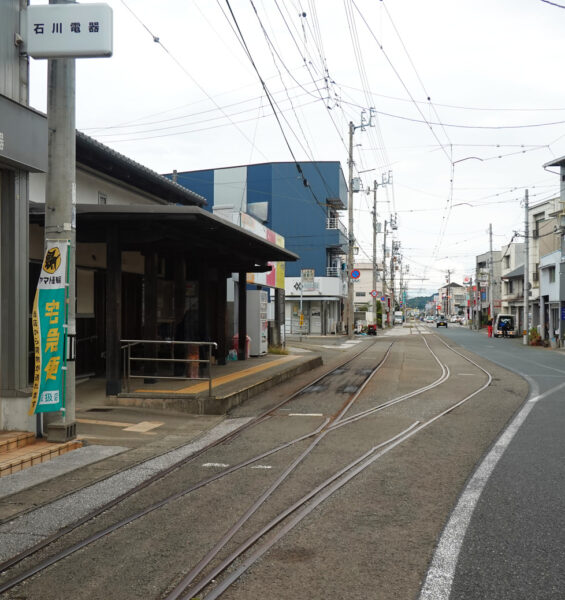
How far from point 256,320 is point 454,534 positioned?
57.3 feet

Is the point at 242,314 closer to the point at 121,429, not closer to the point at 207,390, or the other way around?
A: the point at 207,390

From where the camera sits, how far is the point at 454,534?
4.66 m

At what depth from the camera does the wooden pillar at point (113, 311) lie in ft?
36.4

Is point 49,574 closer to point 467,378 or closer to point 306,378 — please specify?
point 306,378

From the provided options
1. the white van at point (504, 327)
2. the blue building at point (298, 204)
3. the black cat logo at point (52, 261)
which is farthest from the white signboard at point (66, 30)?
the white van at point (504, 327)

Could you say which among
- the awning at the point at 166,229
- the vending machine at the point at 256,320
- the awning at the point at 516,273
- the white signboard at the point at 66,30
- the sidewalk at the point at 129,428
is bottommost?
the sidewalk at the point at 129,428

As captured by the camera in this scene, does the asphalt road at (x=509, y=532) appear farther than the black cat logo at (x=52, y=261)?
No

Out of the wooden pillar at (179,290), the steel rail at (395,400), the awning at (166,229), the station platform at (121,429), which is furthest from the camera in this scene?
the wooden pillar at (179,290)

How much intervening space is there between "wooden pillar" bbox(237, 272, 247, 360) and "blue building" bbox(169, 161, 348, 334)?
2999 centimetres

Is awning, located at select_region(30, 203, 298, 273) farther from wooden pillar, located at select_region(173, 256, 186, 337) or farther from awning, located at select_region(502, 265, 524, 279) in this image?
awning, located at select_region(502, 265, 524, 279)

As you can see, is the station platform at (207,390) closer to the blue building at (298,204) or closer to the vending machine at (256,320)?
the vending machine at (256,320)

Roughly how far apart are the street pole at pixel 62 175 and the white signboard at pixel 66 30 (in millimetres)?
539

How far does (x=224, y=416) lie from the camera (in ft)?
35.6

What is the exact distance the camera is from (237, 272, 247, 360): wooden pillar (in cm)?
1958
